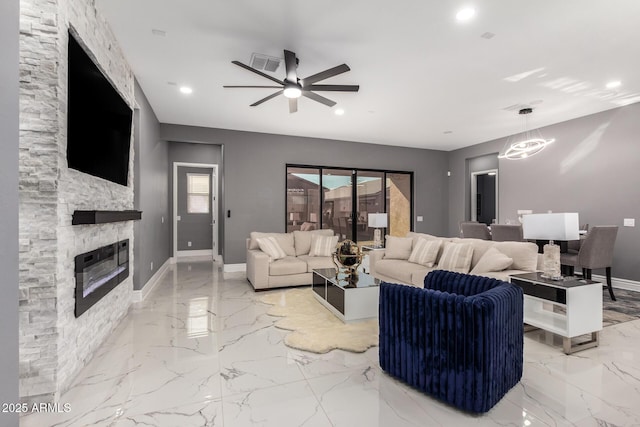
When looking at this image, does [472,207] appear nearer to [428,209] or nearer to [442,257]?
[428,209]

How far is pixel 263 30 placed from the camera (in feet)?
9.68

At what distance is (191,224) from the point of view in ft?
26.2

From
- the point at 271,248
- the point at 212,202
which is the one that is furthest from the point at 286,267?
the point at 212,202

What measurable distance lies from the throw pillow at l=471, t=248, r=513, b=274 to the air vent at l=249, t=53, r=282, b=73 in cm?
318

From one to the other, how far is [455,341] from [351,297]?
1501 mm

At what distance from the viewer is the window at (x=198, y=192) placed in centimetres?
801

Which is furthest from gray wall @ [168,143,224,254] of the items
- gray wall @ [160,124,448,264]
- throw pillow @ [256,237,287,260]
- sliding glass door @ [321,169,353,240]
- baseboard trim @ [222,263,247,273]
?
throw pillow @ [256,237,287,260]

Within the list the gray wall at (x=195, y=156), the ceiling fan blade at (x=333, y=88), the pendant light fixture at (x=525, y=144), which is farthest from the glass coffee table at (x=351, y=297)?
the gray wall at (x=195, y=156)

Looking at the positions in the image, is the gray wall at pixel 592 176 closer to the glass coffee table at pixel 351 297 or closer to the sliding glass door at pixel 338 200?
the sliding glass door at pixel 338 200

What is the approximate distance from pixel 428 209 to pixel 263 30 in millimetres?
6360

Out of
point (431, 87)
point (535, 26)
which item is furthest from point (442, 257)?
point (535, 26)

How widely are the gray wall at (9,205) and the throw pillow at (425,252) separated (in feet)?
13.2

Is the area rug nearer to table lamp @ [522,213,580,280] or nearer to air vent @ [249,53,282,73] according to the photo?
table lamp @ [522,213,580,280]

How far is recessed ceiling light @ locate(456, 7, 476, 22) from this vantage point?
262 cm
